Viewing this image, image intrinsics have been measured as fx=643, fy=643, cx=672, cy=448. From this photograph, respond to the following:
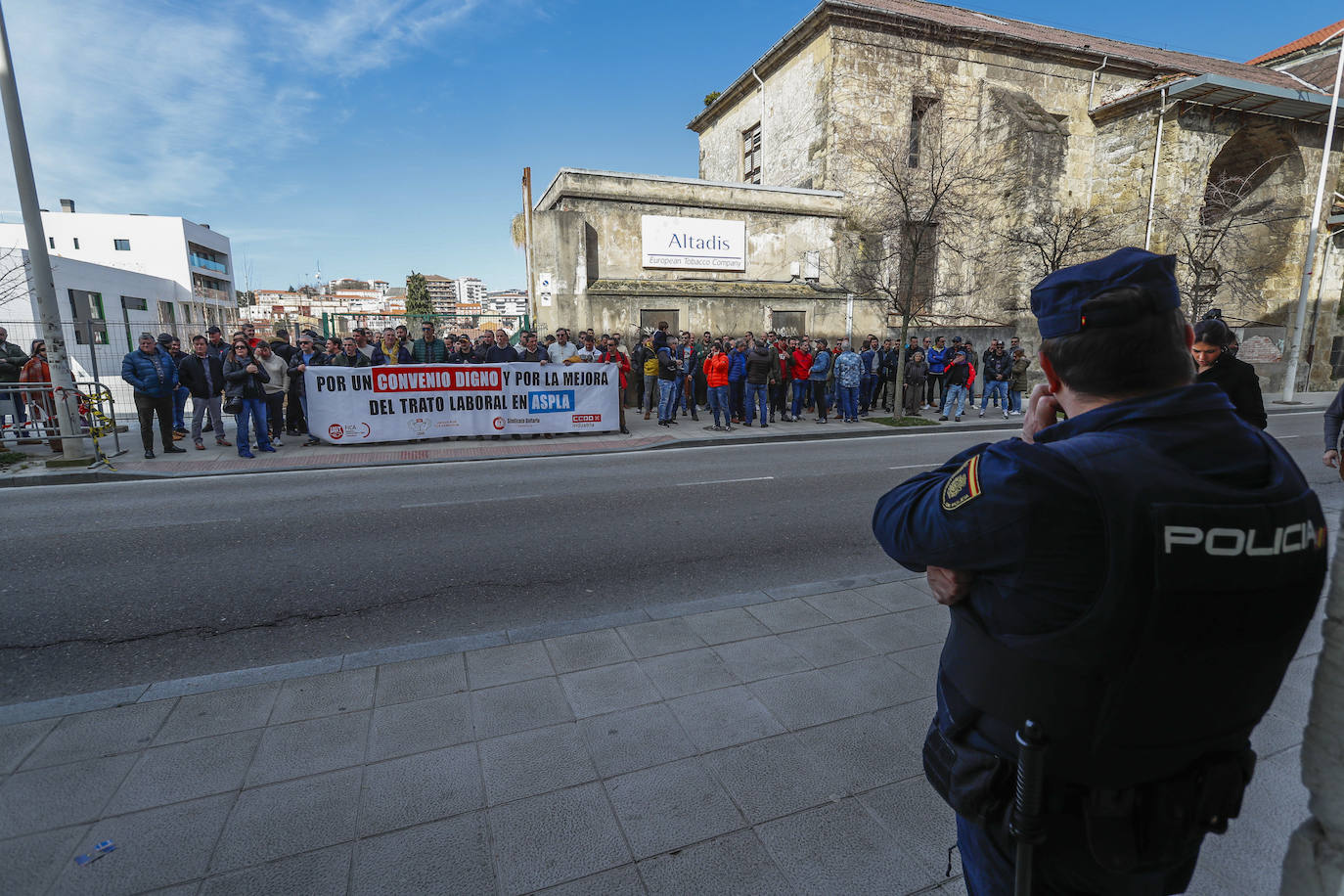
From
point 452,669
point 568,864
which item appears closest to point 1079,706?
point 568,864

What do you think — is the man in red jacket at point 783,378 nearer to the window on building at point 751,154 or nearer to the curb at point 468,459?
the curb at point 468,459

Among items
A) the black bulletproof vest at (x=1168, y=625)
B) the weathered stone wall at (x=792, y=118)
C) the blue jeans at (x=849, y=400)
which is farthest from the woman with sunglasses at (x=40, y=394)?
the weathered stone wall at (x=792, y=118)

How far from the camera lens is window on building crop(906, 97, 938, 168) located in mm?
23750

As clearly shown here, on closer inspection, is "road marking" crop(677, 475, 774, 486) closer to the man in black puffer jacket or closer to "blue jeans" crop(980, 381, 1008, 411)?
the man in black puffer jacket

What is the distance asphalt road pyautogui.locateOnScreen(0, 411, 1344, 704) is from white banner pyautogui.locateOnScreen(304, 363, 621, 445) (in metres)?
2.29

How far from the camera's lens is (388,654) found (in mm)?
3779

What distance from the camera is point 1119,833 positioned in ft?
4.17

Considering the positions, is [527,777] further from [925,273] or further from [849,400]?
[925,273]

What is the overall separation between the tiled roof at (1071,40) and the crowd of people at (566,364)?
46.8ft

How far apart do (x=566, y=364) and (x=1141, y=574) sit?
40.2 ft

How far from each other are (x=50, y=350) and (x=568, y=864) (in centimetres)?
1164

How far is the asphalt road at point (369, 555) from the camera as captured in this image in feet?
13.8

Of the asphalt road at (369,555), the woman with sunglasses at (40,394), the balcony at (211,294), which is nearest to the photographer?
the asphalt road at (369,555)

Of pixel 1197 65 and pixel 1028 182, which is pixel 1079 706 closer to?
pixel 1028 182
